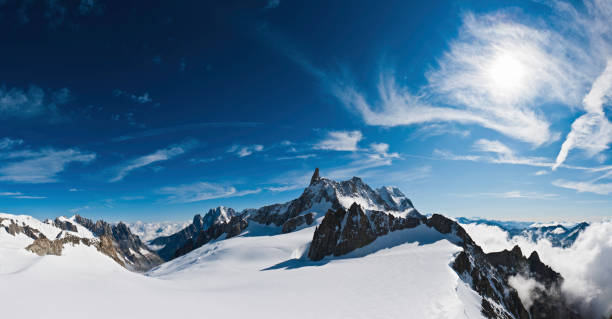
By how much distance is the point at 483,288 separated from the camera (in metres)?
44.9

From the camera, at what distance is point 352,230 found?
7156cm

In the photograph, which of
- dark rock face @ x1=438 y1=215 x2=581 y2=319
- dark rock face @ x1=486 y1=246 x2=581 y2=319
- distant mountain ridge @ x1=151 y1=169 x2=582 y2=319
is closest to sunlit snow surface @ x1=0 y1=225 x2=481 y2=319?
dark rock face @ x1=438 y1=215 x2=581 y2=319

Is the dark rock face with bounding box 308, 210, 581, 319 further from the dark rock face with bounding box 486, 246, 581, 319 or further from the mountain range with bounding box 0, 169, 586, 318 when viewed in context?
the mountain range with bounding box 0, 169, 586, 318

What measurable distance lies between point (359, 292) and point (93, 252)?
36.4 metres

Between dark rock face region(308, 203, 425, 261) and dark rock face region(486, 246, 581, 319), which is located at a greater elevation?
dark rock face region(308, 203, 425, 261)

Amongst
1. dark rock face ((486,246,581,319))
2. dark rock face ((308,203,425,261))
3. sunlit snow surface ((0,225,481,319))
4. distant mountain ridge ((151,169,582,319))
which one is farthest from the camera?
dark rock face ((486,246,581,319))

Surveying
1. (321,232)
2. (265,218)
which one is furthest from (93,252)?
(265,218)

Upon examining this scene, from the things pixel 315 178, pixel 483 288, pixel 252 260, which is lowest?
pixel 483 288

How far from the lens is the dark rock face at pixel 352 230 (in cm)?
6969

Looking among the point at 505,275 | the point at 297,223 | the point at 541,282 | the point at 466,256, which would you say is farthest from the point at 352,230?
the point at 541,282

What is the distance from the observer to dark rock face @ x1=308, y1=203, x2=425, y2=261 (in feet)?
229

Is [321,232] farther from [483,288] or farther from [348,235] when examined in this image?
[483,288]

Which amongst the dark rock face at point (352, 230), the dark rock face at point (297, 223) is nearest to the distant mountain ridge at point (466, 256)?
the dark rock face at point (352, 230)

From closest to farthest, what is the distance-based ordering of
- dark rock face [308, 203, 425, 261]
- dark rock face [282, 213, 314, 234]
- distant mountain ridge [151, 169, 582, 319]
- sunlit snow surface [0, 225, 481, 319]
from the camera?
1. sunlit snow surface [0, 225, 481, 319]
2. distant mountain ridge [151, 169, 582, 319]
3. dark rock face [308, 203, 425, 261]
4. dark rock face [282, 213, 314, 234]
